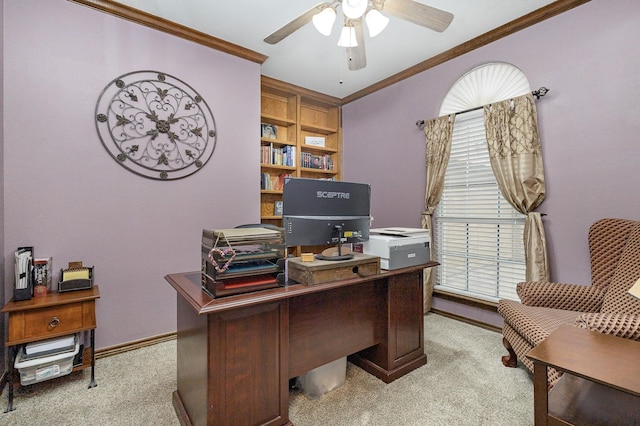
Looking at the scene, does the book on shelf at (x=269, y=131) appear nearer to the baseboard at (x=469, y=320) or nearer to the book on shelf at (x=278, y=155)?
the book on shelf at (x=278, y=155)

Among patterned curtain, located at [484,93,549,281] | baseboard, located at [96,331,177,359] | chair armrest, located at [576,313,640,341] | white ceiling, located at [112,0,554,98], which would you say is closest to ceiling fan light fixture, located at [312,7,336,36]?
white ceiling, located at [112,0,554,98]

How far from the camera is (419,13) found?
178 centimetres

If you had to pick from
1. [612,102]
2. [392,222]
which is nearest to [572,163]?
[612,102]

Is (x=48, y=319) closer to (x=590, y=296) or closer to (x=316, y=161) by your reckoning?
(x=316, y=161)

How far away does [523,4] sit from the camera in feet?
8.17

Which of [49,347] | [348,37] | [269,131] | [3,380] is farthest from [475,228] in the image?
[3,380]

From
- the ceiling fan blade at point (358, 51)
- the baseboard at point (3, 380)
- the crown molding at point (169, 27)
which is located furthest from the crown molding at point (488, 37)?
the baseboard at point (3, 380)

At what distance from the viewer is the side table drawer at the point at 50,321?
72.1 inches

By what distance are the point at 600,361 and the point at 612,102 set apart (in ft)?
7.27

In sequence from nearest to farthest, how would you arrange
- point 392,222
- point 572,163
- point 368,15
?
1. point 368,15
2. point 572,163
3. point 392,222

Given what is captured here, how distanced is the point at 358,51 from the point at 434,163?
1.70 m

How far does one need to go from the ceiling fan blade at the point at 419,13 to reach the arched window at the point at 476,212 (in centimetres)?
148

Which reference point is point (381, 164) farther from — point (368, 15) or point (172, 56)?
point (172, 56)

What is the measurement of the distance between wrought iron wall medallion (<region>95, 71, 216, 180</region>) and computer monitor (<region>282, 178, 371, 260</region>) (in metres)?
1.71
